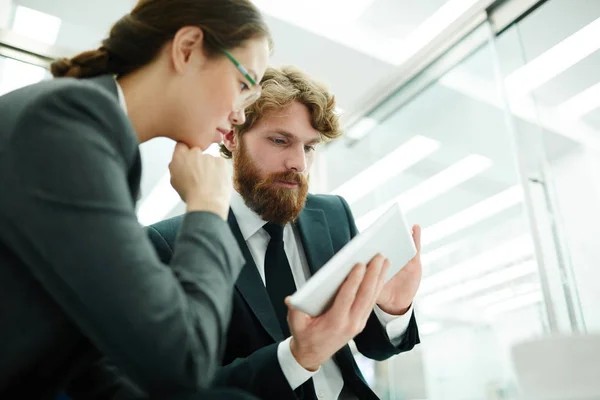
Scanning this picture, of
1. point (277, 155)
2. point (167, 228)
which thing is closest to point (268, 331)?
point (167, 228)

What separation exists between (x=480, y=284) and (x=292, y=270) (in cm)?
170

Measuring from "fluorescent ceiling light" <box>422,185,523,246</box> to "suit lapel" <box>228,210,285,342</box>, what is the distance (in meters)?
1.50

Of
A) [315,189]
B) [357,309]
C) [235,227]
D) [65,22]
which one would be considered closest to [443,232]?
[315,189]

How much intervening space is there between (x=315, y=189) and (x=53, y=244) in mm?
3074

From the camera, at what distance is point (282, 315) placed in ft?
4.05

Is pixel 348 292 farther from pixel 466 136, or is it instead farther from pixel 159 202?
pixel 159 202

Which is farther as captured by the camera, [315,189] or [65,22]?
[315,189]

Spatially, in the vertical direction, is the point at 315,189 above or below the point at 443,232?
above

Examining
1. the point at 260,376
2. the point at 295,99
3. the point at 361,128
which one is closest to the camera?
the point at 260,376

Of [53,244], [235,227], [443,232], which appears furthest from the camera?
[443,232]

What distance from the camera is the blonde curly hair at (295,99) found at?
1.58 metres

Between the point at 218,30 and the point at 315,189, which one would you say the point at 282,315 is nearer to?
the point at 218,30

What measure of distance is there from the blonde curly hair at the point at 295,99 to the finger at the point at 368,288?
840 millimetres

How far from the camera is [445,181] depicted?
9.48 ft
